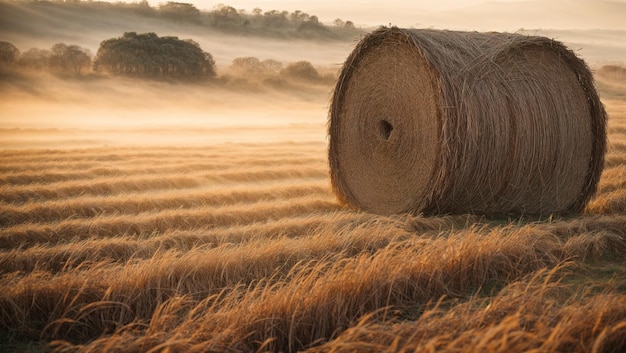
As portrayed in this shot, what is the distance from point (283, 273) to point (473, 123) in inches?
148

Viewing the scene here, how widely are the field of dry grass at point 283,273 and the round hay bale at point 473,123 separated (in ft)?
1.45

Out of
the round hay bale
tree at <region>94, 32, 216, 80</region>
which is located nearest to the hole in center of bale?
the round hay bale

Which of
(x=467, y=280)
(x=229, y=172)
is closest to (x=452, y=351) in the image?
(x=467, y=280)

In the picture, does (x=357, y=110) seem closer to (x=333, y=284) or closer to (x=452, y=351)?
(x=333, y=284)

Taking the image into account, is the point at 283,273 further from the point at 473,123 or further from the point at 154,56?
the point at 154,56

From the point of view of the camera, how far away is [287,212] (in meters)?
9.98

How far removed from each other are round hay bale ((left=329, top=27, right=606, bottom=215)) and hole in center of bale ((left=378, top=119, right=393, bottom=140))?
18 mm

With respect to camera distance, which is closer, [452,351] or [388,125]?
[452,351]

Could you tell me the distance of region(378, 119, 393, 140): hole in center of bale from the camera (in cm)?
1000

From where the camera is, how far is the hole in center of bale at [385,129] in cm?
1000

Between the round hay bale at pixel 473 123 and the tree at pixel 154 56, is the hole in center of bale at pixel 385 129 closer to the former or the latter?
the round hay bale at pixel 473 123

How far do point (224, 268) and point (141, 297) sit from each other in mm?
950

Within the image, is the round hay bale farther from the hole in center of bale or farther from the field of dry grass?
the field of dry grass

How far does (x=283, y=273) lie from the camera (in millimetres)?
6137
